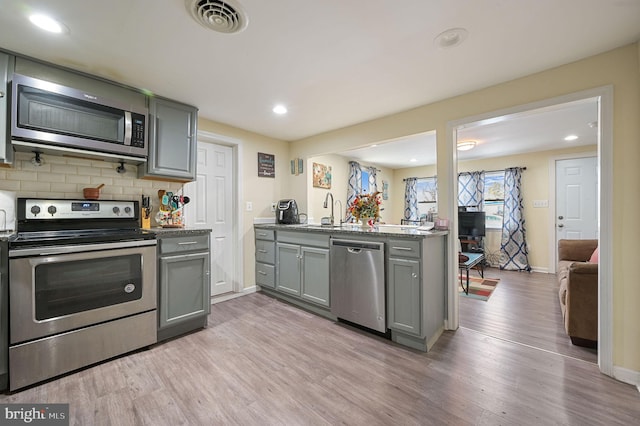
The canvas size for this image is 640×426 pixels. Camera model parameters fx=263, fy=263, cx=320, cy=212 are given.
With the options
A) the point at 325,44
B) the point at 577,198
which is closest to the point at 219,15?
the point at 325,44

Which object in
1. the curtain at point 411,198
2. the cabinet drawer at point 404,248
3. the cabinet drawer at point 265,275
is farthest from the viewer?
the curtain at point 411,198

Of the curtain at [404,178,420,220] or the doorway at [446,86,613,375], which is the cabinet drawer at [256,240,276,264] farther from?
the curtain at [404,178,420,220]

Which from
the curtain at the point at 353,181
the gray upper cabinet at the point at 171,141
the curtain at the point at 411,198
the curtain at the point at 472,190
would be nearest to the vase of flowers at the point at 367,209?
the gray upper cabinet at the point at 171,141

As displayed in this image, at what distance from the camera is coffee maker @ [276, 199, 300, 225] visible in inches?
142

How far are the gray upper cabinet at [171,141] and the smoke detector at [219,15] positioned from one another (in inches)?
49.8

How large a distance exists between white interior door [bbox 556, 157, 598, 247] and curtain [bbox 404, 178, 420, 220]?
8.45 feet

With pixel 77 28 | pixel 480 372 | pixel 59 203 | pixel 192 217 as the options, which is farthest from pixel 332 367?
pixel 77 28

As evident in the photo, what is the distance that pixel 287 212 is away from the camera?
3.61 metres

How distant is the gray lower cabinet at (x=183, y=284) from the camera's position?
7.35 ft

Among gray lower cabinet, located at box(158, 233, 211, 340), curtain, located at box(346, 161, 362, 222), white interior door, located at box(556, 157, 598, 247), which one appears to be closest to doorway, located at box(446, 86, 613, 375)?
Result: gray lower cabinet, located at box(158, 233, 211, 340)

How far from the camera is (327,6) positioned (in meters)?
1.42

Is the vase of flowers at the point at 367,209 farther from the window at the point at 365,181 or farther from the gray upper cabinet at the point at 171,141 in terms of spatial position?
the window at the point at 365,181

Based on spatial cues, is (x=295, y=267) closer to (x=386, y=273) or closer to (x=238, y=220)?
(x=238, y=220)

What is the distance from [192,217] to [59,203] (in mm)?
1171
